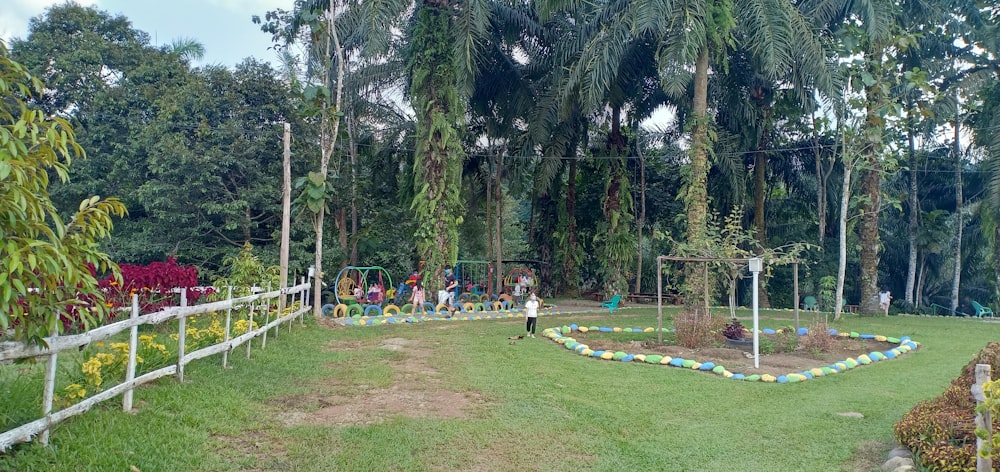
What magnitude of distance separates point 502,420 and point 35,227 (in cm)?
388

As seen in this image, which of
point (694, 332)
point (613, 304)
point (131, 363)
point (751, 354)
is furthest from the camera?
point (613, 304)

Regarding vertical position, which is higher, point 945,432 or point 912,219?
point 912,219

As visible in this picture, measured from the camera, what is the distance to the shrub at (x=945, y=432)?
13.8ft

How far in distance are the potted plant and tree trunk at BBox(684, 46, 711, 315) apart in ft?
6.22

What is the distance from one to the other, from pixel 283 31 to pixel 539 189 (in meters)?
8.72

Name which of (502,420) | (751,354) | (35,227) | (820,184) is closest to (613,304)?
(751,354)

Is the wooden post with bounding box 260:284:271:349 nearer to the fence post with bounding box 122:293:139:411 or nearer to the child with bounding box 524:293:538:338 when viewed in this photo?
the fence post with bounding box 122:293:139:411

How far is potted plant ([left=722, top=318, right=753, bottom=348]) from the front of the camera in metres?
11.0

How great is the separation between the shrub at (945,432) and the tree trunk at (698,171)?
7.95 meters

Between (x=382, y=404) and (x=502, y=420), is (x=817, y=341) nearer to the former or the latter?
(x=502, y=420)

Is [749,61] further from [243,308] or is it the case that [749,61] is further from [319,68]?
[243,308]

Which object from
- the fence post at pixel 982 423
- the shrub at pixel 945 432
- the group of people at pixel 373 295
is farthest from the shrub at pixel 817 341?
the group of people at pixel 373 295

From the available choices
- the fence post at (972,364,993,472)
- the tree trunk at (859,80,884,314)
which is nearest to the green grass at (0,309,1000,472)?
the fence post at (972,364,993,472)

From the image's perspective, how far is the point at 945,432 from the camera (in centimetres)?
451
